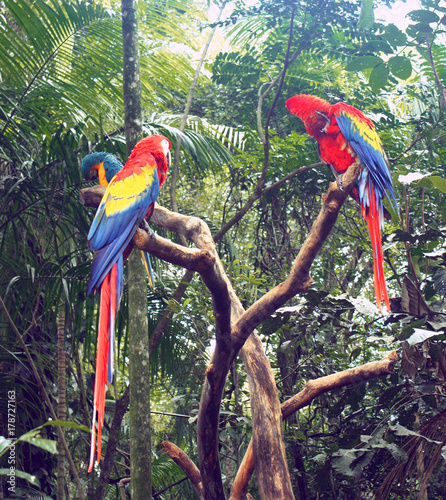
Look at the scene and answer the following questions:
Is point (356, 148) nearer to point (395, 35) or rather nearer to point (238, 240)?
point (395, 35)

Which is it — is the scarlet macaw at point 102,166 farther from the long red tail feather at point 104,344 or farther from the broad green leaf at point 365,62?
the broad green leaf at point 365,62

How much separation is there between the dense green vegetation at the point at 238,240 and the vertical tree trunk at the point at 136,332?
22 centimetres

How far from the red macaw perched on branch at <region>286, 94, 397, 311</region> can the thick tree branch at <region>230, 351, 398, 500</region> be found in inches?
18.1

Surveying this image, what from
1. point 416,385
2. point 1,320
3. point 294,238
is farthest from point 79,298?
point 294,238

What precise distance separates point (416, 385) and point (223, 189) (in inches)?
106

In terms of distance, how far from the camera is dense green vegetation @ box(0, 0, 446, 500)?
5.58ft

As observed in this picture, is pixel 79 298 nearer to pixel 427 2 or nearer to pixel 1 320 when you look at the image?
pixel 1 320

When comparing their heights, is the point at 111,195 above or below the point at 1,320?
above

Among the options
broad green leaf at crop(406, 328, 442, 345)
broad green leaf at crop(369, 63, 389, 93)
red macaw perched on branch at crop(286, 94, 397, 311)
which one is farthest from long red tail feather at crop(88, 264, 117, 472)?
broad green leaf at crop(369, 63, 389, 93)

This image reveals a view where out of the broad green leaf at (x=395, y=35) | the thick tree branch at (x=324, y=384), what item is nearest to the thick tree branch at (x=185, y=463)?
the thick tree branch at (x=324, y=384)

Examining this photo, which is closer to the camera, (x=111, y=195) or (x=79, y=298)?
(x=111, y=195)

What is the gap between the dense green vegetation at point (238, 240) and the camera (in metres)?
1.70

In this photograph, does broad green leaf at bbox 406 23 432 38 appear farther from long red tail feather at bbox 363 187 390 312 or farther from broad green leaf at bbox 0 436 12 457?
broad green leaf at bbox 0 436 12 457

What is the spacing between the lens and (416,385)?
5.68 feet
